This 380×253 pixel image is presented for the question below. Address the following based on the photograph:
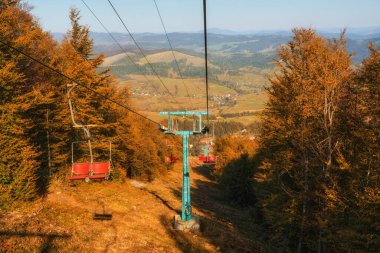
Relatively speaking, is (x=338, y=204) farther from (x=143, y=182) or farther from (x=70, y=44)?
(x=143, y=182)

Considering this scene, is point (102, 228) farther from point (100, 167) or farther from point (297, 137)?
point (297, 137)

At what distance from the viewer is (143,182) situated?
45.4 meters

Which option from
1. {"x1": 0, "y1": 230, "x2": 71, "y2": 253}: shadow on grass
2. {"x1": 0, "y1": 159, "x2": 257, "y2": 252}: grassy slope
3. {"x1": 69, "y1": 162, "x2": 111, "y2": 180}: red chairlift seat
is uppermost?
{"x1": 69, "y1": 162, "x2": 111, "y2": 180}: red chairlift seat

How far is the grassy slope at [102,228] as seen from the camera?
17.2m

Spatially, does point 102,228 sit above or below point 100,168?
below

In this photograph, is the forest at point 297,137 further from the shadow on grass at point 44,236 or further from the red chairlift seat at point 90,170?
the shadow on grass at point 44,236

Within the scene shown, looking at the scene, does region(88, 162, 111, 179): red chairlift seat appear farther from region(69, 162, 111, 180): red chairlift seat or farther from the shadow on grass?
the shadow on grass

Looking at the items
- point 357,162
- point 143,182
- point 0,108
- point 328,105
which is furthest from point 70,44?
point 357,162

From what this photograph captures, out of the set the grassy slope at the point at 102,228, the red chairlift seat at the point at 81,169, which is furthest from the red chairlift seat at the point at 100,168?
the grassy slope at the point at 102,228

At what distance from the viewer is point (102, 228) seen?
2089 cm

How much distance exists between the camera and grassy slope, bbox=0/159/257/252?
17.2 metres

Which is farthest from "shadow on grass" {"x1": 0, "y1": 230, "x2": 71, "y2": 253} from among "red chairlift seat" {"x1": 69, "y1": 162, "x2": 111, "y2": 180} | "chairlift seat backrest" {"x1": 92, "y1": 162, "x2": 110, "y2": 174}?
"chairlift seat backrest" {"x1": 92, "y1": 162, "x2": 110, "y2": 174}

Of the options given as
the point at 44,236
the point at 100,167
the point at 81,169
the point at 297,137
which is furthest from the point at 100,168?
the point at 297,137

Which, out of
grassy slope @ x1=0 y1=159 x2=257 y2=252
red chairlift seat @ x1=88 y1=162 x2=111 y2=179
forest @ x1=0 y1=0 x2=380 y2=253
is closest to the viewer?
forest @ x1=0 y1=0 x2=380 y2=253
